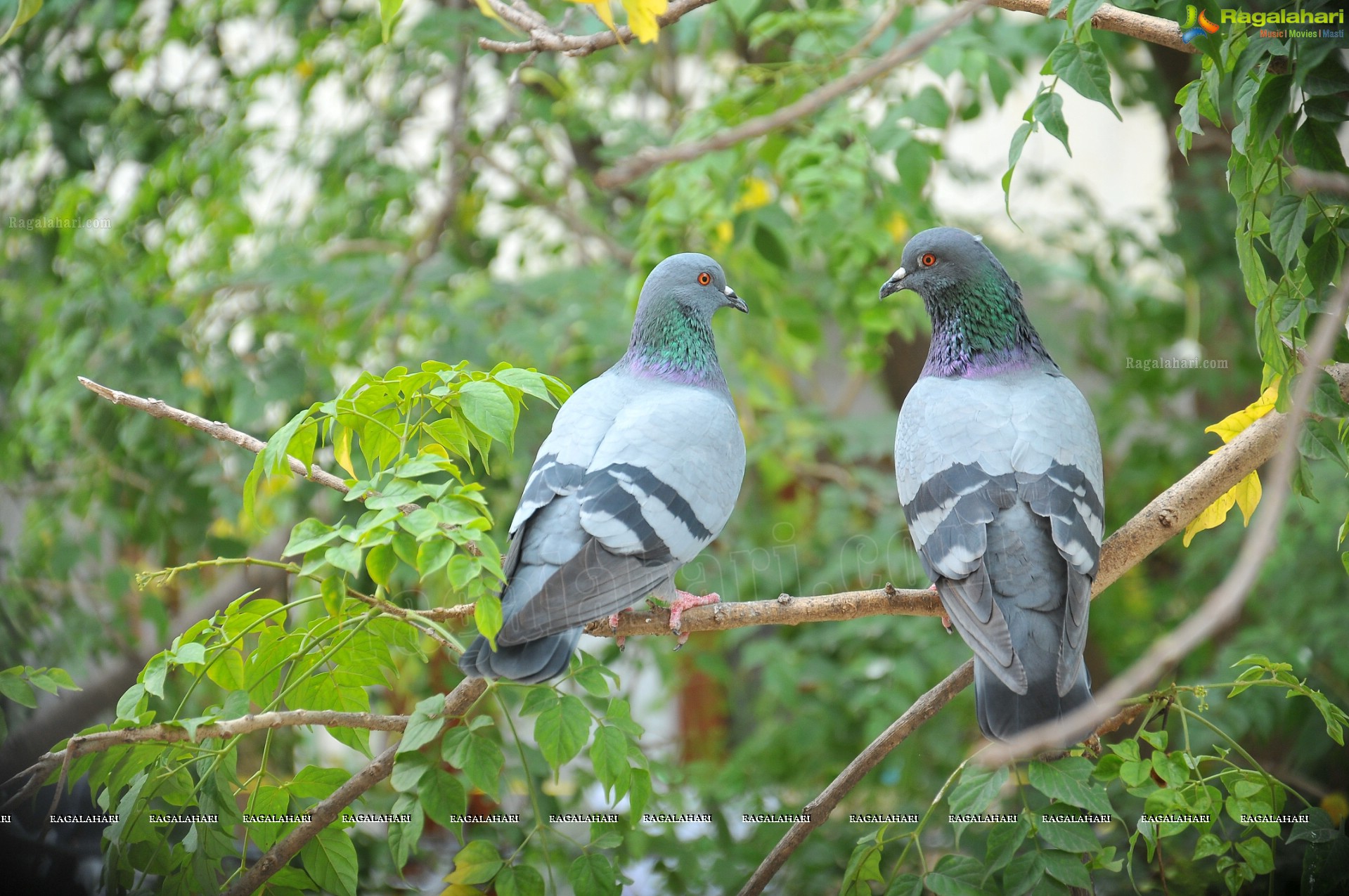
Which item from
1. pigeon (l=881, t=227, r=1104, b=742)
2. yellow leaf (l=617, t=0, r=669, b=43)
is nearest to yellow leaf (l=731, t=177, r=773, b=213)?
pigeon (l=881, t=227, r=1104, b=742)

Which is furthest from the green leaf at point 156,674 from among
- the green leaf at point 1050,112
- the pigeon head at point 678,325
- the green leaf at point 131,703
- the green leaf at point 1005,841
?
the green leaf at point 1050,112

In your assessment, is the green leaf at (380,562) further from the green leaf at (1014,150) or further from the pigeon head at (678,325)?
the green leaf at (1014,150)

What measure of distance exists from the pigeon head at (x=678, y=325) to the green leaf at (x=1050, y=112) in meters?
0.84

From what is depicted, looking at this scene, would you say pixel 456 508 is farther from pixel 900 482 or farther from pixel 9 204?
pixel 9 204

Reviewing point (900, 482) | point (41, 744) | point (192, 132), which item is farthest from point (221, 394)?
point (900, 482)

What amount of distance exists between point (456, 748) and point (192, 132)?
11.7ft

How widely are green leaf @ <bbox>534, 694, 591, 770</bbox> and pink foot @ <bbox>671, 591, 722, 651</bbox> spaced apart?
295mm

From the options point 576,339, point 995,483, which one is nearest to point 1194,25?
point 995,483

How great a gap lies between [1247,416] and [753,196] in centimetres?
203

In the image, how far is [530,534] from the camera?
1970mm

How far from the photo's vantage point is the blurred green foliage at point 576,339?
10.5ft

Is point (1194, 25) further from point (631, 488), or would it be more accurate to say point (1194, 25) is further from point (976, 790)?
point (976, 790)

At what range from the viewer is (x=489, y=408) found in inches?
72.0

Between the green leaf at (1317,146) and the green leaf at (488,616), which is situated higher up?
the green leaf at (1317,146)
